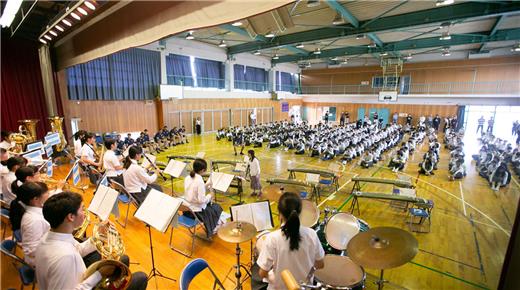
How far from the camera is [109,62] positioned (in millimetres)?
16656

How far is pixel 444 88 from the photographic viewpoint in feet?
87.5

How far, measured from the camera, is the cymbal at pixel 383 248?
8.27 feet

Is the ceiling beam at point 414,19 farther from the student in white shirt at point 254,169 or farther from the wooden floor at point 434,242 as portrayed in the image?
the student in white shirt at point 254,169

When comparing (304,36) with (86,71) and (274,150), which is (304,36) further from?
(86,71)

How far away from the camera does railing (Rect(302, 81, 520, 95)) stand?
2314cm

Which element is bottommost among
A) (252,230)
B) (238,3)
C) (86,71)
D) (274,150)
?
(274,150)

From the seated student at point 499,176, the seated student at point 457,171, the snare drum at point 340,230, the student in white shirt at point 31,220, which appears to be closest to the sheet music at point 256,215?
the snare drum at point 340,230

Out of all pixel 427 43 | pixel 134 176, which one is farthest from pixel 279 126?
pixel 134 176

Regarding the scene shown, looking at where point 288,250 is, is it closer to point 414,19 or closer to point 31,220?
point 31,220

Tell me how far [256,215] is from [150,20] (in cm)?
353

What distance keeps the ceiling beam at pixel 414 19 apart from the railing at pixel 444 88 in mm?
12178

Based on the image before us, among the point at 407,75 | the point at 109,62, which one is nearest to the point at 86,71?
the point at 109,62

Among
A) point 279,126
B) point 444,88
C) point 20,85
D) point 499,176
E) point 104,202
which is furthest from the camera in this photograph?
point 444,88

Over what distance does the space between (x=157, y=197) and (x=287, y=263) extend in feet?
7.76
